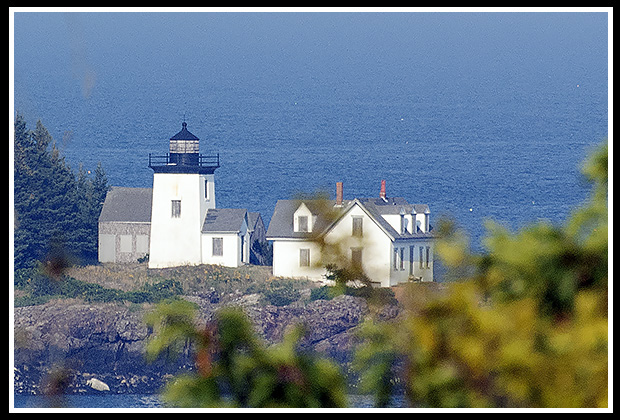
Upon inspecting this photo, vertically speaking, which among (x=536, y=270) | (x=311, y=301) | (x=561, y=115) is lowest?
(x=311, y=301)

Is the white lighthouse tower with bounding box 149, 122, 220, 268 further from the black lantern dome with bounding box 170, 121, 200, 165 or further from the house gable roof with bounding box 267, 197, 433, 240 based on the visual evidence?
the house gable roof with bounding box 267, 197, 433, 240

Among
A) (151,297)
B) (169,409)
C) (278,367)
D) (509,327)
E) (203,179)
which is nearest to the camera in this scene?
(509,327)

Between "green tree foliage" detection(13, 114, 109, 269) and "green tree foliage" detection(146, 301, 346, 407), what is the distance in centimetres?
2179

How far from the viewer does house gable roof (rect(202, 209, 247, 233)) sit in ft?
79.7

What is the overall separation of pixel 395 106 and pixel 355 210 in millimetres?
10696

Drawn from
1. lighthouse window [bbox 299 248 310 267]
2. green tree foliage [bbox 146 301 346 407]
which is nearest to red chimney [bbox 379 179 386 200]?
lighthouse window [bbox 299 248 310 267]

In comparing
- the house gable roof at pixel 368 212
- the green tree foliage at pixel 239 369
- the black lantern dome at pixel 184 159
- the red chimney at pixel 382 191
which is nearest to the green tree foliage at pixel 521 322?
the green tree foliage at pixel 239 369

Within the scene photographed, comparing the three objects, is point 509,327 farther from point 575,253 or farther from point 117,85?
point 117,85

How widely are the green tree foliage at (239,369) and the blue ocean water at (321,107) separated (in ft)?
77.6

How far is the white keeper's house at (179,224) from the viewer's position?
960 inches

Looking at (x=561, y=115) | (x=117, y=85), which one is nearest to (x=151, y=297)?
(x=117, y=85)

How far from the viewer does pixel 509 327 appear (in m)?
1.34

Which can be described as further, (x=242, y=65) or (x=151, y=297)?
(x=242, y=65)

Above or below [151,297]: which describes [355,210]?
above
